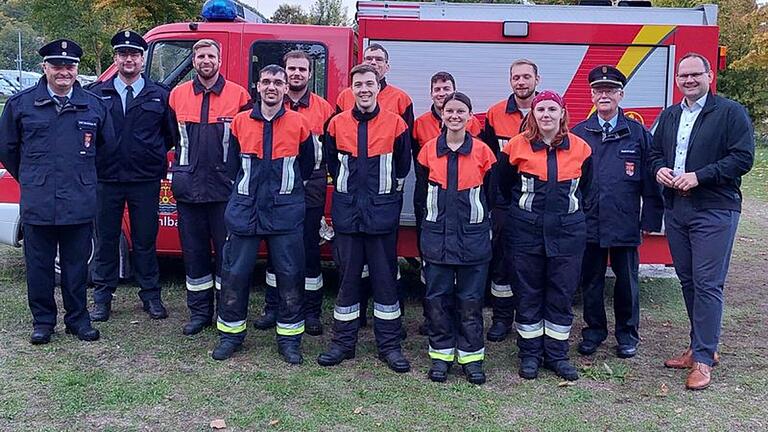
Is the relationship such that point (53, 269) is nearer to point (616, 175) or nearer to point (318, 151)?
point (318, 151)

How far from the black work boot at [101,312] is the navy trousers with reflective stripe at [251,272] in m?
1.26

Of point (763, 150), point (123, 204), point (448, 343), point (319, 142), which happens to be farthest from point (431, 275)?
point (763, 150)

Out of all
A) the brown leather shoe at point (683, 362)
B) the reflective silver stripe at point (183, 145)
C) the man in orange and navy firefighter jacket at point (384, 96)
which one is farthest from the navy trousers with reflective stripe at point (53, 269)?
the brown leather shoe at point (683, 362)

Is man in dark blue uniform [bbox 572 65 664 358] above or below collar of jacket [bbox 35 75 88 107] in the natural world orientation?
below

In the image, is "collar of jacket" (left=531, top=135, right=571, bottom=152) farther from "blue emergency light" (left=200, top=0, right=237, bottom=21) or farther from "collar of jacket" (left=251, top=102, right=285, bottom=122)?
"blue emergency light" (left=200, top=0, right=237, bottom=21)

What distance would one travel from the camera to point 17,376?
4.46 metres

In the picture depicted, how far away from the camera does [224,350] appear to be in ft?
15.8

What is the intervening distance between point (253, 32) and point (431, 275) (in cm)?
260

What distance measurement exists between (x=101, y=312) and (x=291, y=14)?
22.2m

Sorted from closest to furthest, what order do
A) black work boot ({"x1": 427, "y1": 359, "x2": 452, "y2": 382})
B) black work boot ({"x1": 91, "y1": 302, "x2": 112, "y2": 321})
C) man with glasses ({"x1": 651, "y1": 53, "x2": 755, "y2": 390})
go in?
man with glasses ({"x1": 651, "y1": 53, "x2": 755, "y2": 390}) < black work boot ({"x1": 427, "y1": 359, "x2": 452, "y2": 382}) < black work boot ({"x1": 91, "y1": 302, "x2": 112, "y2": 321})

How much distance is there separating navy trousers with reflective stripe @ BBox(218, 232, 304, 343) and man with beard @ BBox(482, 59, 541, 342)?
1377 millimetres

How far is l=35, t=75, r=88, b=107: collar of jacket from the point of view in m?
4.78

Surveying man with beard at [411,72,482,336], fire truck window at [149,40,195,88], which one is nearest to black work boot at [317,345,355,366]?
man with beard at [411,72,482,336]

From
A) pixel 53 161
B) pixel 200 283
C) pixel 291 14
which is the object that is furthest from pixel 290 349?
pixel 291 14
